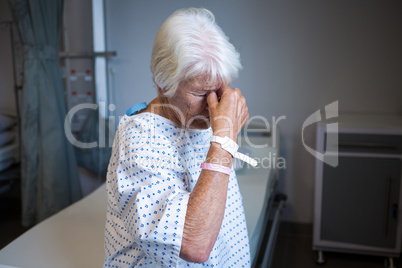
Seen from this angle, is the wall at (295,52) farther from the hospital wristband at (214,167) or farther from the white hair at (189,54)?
the hospital wristband at (214,167)

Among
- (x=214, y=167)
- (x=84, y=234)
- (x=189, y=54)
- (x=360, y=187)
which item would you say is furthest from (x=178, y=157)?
(x=360, y=187)

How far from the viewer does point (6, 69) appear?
2.04m

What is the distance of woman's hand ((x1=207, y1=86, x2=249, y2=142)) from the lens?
0.94 meters

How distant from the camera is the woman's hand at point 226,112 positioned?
3.10 feet

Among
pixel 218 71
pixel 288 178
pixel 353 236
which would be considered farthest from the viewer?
pixel 288 178

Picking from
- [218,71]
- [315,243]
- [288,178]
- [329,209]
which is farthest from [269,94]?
[218,71]

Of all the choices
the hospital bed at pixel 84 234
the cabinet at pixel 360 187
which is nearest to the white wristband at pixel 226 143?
the hospital bed at pixel 84 234

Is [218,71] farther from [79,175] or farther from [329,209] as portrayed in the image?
[79,175]

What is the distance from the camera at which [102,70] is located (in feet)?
7.83

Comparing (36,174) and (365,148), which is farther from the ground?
(365,148)

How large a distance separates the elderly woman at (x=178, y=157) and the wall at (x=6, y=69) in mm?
1294

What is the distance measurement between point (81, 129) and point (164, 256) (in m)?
1.74

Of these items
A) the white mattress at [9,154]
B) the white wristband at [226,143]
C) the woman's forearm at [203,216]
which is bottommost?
the white mattress at [9,154]

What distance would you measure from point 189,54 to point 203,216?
0.40m
